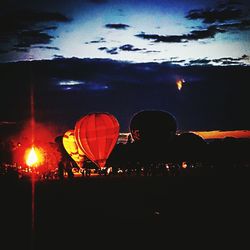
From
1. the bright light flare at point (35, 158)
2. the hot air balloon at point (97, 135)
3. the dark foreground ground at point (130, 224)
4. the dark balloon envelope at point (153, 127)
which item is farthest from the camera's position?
the bright light flare at point (35, 158)

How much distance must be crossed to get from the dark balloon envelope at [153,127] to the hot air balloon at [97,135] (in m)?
11.9

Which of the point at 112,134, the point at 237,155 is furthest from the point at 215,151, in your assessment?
the point at 112,134

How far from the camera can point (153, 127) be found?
→ 2071 inches

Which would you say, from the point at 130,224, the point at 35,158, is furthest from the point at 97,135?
the point at 35,158

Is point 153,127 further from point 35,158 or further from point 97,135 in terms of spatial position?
point 35,158

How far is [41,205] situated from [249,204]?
7.88m

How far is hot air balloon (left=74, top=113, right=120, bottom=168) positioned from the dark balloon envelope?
39.0 feet

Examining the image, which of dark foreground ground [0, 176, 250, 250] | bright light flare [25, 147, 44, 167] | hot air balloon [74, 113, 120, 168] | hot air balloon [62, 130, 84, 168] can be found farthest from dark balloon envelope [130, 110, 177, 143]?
dark foreground ground [0, 176, 250, 250]

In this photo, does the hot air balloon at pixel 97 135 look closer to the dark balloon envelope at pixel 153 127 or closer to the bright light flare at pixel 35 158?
the dark balloon envelope at pixel 153 127

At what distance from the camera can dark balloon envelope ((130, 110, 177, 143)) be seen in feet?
173

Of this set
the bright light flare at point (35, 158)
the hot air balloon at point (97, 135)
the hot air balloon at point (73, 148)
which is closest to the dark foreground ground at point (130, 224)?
the hot air balloon at point (97, 135)

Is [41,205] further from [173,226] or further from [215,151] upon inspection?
[215,151]

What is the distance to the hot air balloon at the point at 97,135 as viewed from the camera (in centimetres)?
3994

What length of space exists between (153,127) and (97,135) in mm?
14005
